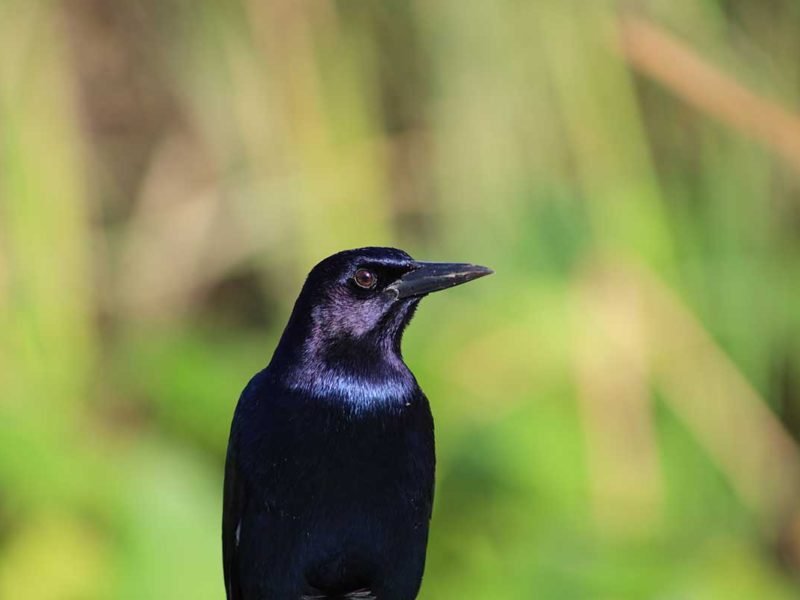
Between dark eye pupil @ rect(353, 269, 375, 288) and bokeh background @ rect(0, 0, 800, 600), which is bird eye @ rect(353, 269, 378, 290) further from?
bokeh background @ rect(0, 0, 800, 600)

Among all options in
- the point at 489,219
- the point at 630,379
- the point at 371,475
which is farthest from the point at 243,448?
the point at 630,379

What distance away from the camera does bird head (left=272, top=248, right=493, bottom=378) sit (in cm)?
248

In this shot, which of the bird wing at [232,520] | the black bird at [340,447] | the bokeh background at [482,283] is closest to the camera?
the black bird at [340,447]

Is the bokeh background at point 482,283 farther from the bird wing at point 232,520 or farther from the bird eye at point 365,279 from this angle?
the bird eye at point 365,279

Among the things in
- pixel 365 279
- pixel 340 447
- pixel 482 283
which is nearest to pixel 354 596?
pixel 340 447

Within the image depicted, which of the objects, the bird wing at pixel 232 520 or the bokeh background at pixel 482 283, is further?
the bokeh background at pixel 482 283

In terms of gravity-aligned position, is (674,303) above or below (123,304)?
below

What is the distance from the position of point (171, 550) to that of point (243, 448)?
1.56 meters

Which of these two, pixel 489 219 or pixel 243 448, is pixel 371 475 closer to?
pixel 243 448

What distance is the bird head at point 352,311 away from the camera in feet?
8.13

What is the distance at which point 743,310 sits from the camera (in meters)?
4.93

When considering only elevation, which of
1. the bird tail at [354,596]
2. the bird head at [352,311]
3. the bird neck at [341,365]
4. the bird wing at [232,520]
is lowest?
the bird tail at [354,596]

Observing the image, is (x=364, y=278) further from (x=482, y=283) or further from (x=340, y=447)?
(x=482, y=283)

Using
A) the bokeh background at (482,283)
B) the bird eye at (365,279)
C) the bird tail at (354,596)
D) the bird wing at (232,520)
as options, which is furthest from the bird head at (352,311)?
the bokeh background at (482,283)
